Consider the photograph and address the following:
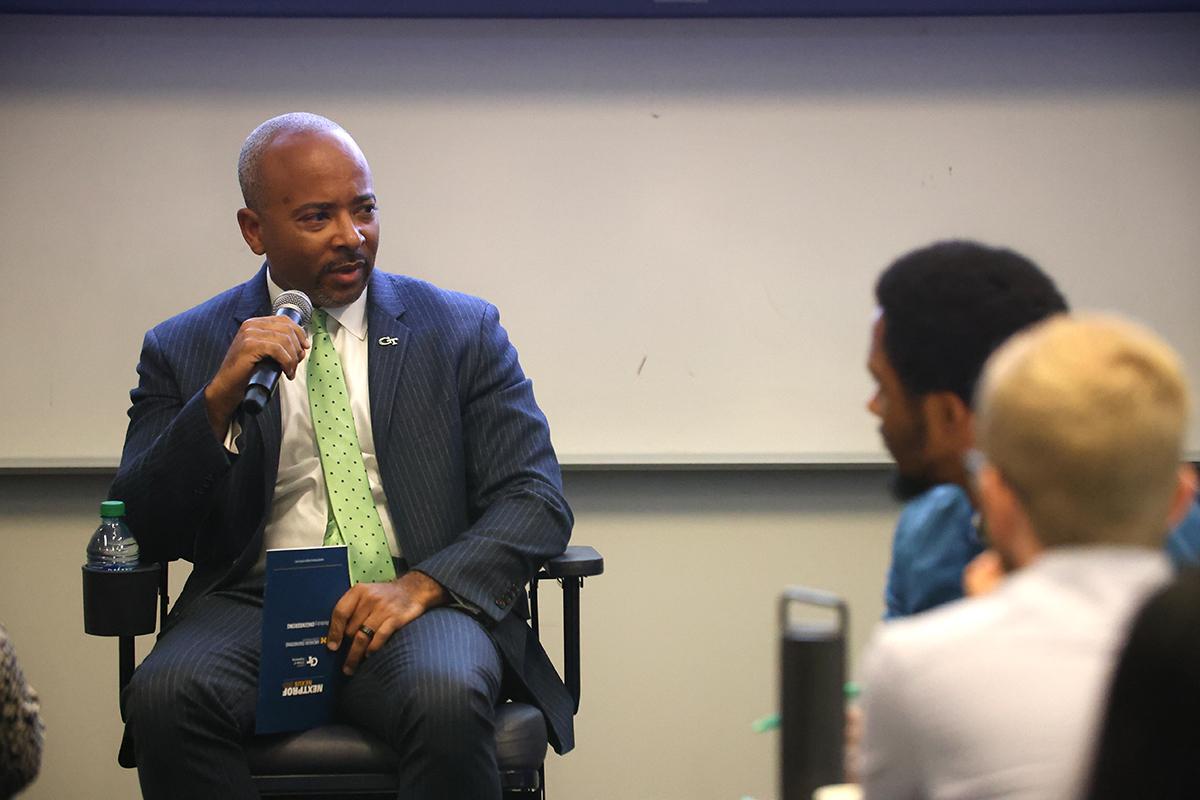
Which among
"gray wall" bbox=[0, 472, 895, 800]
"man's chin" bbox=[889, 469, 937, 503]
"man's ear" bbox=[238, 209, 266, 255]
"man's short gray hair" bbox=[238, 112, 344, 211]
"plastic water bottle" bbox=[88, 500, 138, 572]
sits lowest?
"gray wall" bbox=[0, 472, 895, 800]

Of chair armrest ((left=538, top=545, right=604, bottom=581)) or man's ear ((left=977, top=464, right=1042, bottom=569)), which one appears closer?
man's ear ((left=977, top=464, right=1042, bottom=569))

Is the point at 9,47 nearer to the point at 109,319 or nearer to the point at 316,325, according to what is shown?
the point at 109,319

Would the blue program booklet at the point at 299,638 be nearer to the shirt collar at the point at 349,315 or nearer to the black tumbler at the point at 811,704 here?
the shirt collar at the point at 349,315

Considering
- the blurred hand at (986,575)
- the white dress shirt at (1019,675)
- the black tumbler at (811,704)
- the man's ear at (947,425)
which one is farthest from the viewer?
the man's ear at (947,425)

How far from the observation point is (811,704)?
5.54ft

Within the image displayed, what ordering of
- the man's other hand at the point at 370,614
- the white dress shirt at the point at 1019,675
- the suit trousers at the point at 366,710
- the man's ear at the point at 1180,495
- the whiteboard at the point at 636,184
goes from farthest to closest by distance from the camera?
the whiteboard at the point at 636,184 → the man's other hand at the point at 370,614 → the suit trousers at the point at 366,710 → the man's ear at the point at 1180,495 → the white dress shirt at the point at 1019,675

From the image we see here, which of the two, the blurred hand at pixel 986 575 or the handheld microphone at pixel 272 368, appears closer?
the blurred hand at pixel 986 575

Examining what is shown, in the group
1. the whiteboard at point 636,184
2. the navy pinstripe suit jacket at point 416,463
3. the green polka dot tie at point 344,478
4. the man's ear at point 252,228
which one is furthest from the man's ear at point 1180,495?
the whiteboard at point 636,184

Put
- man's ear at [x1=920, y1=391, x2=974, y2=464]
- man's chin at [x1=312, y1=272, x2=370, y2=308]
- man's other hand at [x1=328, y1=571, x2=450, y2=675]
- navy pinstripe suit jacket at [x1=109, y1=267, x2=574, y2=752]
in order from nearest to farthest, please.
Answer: man's ear at [x1=920, y1=391, x2=974, y2=464] → man's other hand at [x1=328, y1=571, x2=450, y2=675] → navy pinstripe suit jacket at [x1=109, y1=267, x2=574, y2=752] → man's chin at [x1=312, y1=272, x2=370, y2=308]

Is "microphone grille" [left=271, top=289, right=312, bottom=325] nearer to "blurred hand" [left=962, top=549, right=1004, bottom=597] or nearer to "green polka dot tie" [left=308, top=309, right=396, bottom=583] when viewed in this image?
"green polka dot tie" [left=308, top=309, right=396, bottom=583]

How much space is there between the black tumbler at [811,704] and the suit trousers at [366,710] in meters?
0.88

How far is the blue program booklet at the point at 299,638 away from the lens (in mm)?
2527

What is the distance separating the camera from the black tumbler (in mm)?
1681

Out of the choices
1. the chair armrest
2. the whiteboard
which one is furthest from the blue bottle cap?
the whiteboard
